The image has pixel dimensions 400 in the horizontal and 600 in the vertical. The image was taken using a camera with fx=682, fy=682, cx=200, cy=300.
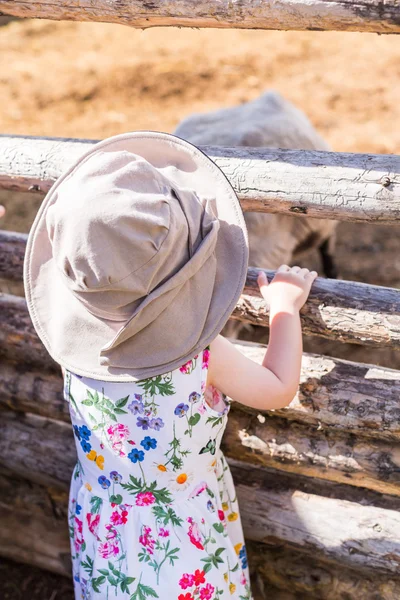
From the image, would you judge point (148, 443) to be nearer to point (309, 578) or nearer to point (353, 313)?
point (353, 313)

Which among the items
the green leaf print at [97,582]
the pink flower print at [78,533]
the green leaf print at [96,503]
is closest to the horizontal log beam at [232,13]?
the green leaf print at [96,503]

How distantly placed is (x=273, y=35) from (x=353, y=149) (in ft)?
9.71

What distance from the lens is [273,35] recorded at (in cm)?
795

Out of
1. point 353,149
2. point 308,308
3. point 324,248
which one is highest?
point 308,308

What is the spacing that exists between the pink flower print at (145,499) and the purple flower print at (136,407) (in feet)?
0.91

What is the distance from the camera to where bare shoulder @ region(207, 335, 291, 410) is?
192cm

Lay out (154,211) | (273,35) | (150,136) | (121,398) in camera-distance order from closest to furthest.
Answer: (154,211) < (121,398) < (150,136) < (273,35)

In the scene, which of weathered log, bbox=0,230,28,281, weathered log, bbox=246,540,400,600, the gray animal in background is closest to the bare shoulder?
weathered log, bbox=246,540,400,600

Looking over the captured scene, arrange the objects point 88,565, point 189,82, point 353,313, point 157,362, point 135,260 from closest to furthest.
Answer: point 135,260 → point 157,362 → point 88,565 → point 353,313 → point 189,82

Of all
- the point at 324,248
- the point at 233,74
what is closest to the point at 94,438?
the point at 324,248

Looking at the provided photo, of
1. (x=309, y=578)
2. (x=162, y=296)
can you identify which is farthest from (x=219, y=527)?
(x=162, y=296)

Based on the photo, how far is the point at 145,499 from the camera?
1968 mm

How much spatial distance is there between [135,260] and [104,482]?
771mm

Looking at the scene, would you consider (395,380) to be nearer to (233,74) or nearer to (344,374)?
(344,374)
